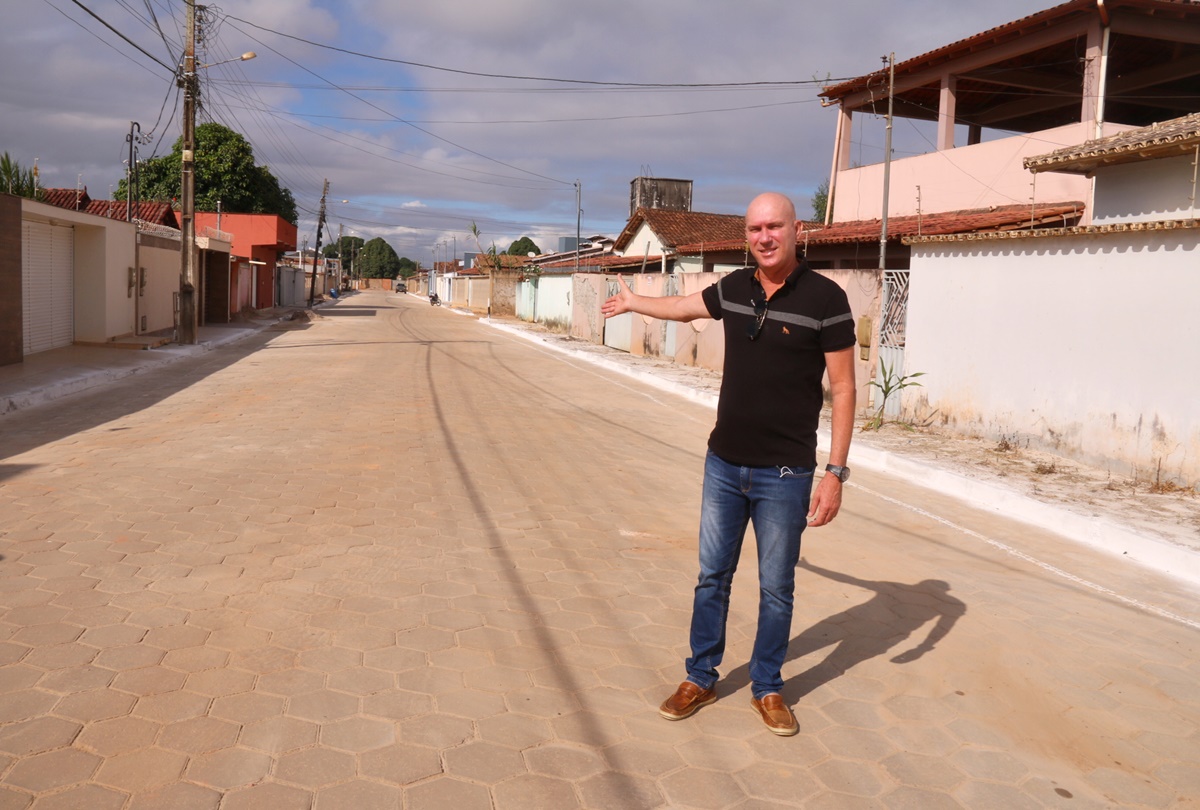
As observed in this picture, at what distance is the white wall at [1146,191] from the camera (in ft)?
36.4

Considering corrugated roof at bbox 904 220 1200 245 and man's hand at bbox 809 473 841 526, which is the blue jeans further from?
corrugated roof at bbox 904 220 1200 245

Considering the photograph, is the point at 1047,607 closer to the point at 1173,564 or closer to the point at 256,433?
the point at 1173,564

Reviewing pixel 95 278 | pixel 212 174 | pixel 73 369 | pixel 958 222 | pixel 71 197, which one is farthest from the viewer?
pixel 212 174

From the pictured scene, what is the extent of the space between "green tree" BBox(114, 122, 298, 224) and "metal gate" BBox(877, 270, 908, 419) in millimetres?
47900

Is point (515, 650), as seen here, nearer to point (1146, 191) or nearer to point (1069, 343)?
point (1069, 343)

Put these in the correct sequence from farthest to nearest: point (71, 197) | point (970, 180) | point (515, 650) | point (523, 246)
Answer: point (523, 246)
point (71, 197)
point (970, 180)
point (515, 650)

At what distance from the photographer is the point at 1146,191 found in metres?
11.6

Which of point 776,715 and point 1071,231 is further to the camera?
point 1071,231

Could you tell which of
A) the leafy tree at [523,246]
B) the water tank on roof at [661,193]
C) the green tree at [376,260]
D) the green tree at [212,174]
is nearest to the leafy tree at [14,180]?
the water tank on roof at [661,193]

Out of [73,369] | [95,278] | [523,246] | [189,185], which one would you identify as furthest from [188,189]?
[523,246]

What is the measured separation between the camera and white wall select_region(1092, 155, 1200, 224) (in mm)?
11102

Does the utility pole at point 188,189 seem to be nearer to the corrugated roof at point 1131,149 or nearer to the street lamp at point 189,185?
the street lamp at point 189,185

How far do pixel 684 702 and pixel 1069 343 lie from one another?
7864mm

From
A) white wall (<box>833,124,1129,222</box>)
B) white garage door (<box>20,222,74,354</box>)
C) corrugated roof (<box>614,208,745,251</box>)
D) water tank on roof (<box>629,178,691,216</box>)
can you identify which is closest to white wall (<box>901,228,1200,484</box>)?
white wall (<box>833,124,1129,222</box>)
